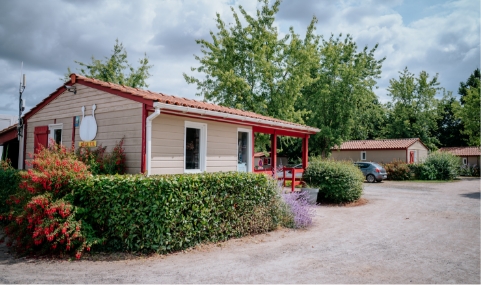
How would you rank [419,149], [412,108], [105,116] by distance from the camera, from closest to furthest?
[105,116], [419,149], [412,108]

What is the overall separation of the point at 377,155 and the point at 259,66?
62.4 ft

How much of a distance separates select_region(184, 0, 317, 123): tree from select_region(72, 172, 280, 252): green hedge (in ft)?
42.4

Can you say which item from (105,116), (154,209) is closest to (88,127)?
(105,116)

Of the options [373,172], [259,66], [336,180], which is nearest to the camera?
[336,180]

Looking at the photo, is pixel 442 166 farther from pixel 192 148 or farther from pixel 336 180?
pixel 192 148

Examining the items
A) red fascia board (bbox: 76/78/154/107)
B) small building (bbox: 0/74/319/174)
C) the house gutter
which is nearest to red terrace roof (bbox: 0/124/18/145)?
small building (bbox: 0/74/319/174)

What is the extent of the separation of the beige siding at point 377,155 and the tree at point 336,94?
6.04 meters

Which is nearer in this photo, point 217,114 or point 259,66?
point 217,114

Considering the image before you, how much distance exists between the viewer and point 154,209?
18.6 ft

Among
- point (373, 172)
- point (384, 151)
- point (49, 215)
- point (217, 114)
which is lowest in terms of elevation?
→ point (49, 215)

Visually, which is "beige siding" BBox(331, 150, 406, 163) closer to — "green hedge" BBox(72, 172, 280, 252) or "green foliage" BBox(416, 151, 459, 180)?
"green foliage" BBox(416, 151, 459, 180)

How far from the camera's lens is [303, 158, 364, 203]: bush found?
12.2 metres

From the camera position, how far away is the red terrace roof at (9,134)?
464 inches

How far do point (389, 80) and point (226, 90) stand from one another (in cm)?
3644
